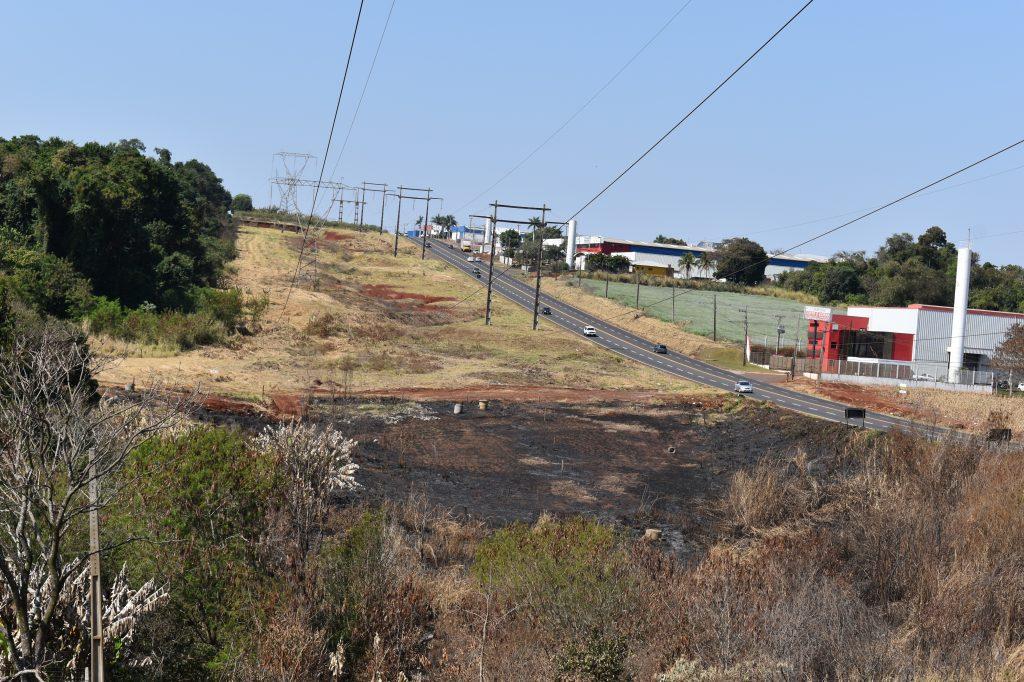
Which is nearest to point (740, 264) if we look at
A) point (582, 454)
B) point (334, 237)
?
point (334, 237)

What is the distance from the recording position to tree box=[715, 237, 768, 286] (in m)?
158

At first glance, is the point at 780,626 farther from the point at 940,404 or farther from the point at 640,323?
the point at 640,323

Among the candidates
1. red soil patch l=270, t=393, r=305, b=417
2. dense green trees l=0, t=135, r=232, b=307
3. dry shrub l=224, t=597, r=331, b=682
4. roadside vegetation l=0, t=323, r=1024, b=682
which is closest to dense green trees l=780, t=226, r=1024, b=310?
dense green trees l=0, t=135, r=232, b=307

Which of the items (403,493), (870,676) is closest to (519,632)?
(870,676)

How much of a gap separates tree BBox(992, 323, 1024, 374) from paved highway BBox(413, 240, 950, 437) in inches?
631

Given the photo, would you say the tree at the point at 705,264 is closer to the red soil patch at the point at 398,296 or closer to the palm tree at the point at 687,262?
the palm tree at the point at 687,262

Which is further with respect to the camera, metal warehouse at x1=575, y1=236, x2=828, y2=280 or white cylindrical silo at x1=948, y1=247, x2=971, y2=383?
metal warehouse at x1=575, y1=236, x2=828, y2=280

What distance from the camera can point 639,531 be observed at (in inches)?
1200

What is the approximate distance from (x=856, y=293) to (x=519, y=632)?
132 m

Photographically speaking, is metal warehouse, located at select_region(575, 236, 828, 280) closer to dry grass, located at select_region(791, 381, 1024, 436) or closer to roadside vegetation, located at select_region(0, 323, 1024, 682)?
dry grass, located at select_region(791, 381, 1024, 436)

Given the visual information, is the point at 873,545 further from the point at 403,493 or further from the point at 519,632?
the point at 403,493

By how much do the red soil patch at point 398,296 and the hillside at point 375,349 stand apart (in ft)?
0.53

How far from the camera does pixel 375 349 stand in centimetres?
7425

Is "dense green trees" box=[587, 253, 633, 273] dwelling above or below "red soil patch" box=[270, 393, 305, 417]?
above
